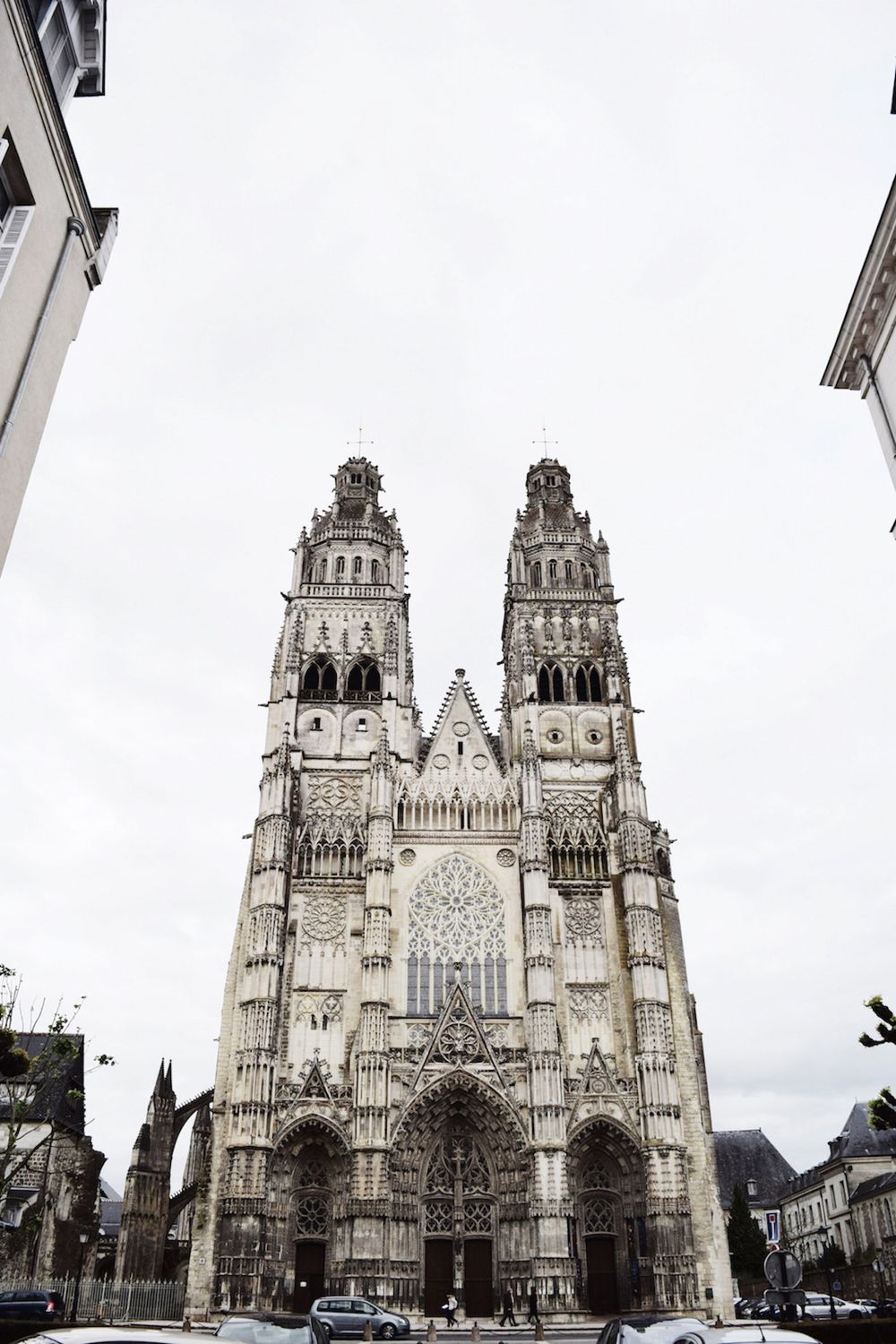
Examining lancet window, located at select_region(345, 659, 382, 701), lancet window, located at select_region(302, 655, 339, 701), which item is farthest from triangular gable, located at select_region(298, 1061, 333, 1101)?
lancet window, located at select_region(345, 659, 382, 701)

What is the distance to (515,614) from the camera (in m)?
45.7

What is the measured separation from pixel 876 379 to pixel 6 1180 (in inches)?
888

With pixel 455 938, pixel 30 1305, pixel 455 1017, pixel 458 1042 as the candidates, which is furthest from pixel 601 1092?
pixel 30 1305

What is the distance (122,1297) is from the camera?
105ft

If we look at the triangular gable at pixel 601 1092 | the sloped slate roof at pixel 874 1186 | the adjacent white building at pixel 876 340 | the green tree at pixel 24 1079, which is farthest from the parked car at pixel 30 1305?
the sloped slate roof at pixel 874 1186

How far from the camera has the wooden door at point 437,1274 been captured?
3253 centimetres

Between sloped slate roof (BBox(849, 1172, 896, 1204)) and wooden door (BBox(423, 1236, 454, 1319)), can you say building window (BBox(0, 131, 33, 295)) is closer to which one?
wooden door (BBox(423, 1236, 454, 1319))

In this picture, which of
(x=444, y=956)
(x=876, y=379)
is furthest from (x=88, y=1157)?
(x=876, y=379)

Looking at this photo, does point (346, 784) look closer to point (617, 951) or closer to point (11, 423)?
point (617, 951)

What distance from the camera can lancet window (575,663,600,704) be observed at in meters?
43.8

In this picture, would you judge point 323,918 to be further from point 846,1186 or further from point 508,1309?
point 846,1186

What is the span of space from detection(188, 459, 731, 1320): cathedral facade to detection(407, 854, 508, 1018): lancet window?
0.09 m

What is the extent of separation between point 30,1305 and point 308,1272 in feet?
34.7

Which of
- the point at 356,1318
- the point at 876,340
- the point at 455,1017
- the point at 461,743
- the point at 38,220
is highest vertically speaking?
the point at 461,743
